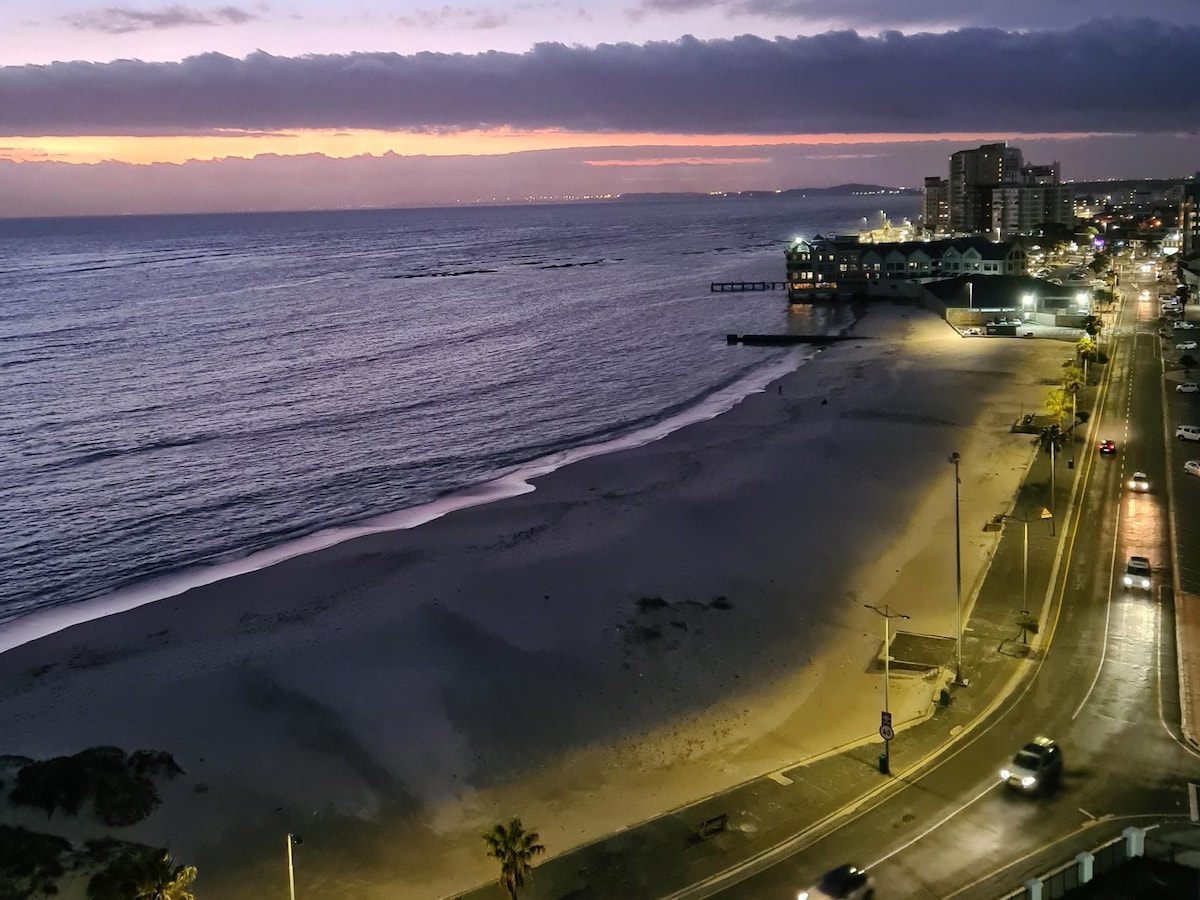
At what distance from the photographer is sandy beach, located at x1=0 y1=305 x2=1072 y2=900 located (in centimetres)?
2344

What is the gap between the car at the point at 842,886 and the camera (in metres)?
18.1

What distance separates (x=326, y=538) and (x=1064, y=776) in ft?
109

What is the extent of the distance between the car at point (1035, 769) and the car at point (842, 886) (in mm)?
4857

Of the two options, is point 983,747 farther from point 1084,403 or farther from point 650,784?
point 1084,403

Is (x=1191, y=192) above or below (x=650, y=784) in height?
above

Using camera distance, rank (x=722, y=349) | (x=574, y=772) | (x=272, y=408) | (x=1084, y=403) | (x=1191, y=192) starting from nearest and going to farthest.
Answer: (x=574, y=772), (x=1084, y=403), (x=272, y=408), (x=722, y=349), (x=1191, y=192)

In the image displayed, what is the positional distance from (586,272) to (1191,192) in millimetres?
107238

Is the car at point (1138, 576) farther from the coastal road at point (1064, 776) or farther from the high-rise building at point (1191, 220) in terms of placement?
the high-rise building at point (1191, 220)

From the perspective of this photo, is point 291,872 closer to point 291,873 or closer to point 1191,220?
point 291,873

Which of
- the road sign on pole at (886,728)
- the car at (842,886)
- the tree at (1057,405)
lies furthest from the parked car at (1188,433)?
the car at (842,886)

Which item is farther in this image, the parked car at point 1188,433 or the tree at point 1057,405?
the tree at point 1057,405

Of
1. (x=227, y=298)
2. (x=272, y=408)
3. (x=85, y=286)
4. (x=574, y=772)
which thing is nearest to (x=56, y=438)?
(x=272, y=408)

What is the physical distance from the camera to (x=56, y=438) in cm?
6512

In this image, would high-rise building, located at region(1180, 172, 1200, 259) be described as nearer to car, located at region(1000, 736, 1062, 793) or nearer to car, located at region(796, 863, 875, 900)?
car, located at region(1000, 736, 1062, 793)
